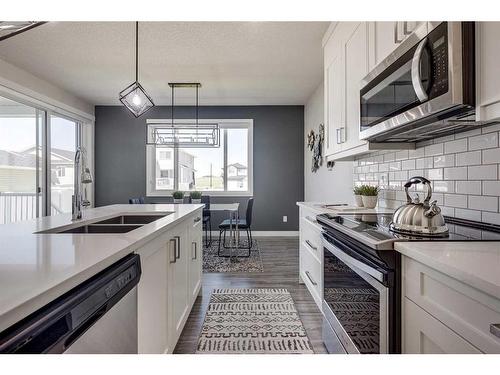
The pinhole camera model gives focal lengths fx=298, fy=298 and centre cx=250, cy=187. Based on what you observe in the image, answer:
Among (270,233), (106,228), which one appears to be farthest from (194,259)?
(270,233)

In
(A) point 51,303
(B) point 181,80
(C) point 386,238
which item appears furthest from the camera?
(B) point 181,80

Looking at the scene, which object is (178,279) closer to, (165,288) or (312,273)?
(165,288)

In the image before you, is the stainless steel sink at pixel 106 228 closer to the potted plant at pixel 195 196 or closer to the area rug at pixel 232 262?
the area rug at pixel 232 262

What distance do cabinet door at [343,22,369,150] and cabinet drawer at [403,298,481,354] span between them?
49.0 inches

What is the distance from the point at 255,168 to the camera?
5.86 m

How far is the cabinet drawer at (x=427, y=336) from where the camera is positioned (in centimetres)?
81

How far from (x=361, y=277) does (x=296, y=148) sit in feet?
15.3

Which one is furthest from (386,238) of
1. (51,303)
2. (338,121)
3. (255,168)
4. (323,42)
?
(255,168)

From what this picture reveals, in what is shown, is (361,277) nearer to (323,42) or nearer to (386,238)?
(386,238)

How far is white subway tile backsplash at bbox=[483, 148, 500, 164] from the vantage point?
1329 millimetres

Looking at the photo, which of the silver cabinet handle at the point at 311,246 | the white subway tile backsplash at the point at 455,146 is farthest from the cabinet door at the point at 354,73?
the silver cabinet handle at the point at 311,246

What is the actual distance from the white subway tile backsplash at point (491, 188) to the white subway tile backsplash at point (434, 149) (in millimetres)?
386

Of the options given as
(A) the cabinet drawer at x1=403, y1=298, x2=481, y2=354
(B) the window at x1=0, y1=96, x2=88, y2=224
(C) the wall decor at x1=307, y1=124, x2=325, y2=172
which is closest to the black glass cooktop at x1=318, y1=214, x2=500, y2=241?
(A) the cabinet drawer at x1=403, y1=298, x2=481, y2=354

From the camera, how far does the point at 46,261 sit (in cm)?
83
